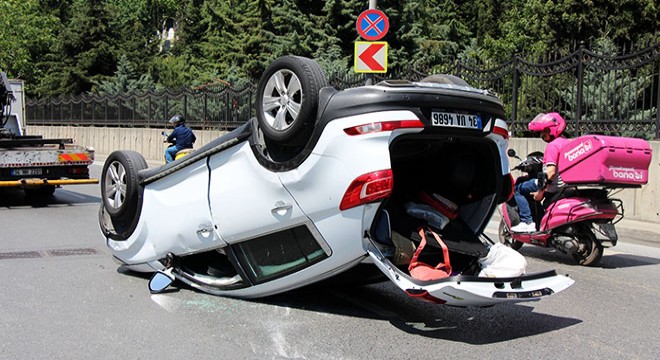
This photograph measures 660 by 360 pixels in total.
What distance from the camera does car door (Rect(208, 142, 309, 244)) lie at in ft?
16.6

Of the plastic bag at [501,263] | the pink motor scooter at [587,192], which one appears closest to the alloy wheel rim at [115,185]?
the plastic bag at [501,263]

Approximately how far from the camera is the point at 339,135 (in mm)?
4676

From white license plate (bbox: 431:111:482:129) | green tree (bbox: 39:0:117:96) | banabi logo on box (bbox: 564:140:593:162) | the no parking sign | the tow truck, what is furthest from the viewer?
green tree (bbox: 39:0:117:96)

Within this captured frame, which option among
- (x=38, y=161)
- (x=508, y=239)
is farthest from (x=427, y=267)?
(x=38, y=161)

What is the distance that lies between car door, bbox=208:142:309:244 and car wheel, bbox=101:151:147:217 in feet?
3.74

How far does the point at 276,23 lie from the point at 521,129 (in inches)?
858

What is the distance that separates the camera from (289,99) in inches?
198

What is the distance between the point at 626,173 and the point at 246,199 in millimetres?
4234

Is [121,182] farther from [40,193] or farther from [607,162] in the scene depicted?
[40,193]

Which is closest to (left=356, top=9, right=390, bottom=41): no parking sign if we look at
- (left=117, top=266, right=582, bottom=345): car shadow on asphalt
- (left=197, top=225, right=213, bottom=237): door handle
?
(left=117, top=266, right=582, bottom=345): car shadow on asphalt

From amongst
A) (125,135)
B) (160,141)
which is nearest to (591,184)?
(160,141)

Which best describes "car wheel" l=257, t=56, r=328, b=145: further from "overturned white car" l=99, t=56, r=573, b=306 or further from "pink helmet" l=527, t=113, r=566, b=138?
"pink helmet" l=527, t=113, r=566, b=138

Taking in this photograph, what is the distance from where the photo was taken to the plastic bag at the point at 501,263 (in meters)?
5.13

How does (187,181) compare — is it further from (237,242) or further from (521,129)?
(521,129)
